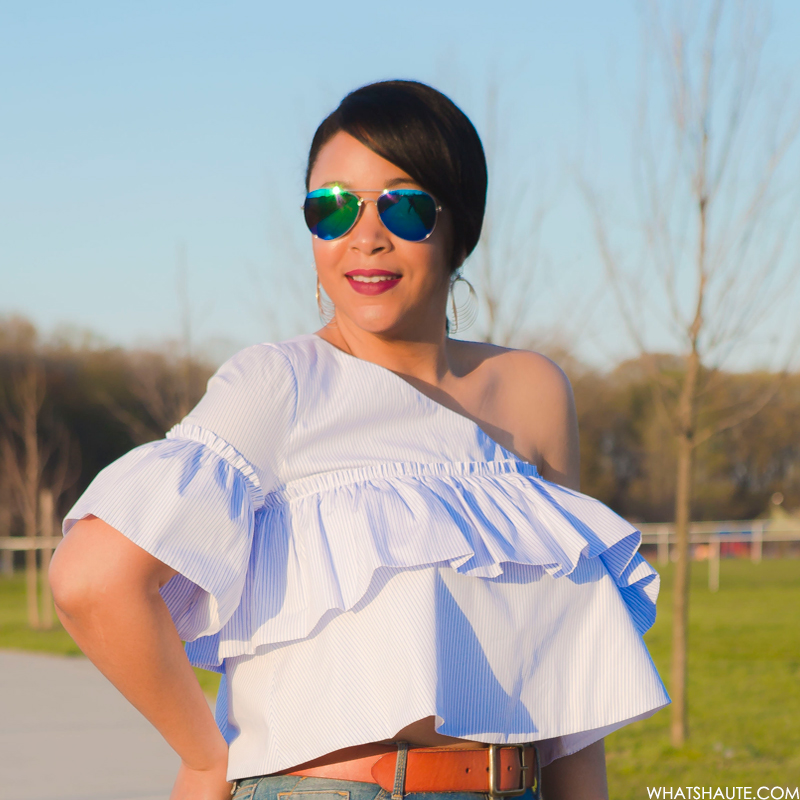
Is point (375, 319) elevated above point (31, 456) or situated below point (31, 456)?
above

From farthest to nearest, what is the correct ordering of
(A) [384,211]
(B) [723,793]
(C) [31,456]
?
(C) [31,456], (B) [723,793], (A) [384,211]

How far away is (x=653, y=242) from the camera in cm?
620

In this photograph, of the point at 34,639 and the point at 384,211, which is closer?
the point at 384,211

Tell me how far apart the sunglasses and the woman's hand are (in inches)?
31.2

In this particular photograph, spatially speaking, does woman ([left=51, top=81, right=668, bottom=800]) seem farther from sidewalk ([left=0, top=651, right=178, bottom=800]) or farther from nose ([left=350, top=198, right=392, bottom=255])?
sidewalk ([left=0, top=651, right=178, bottom=800])

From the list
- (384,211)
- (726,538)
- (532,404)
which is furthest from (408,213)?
(726,538)

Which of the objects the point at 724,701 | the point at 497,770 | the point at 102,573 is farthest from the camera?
the point at 724,701

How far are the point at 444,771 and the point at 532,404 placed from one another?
649 millimetres

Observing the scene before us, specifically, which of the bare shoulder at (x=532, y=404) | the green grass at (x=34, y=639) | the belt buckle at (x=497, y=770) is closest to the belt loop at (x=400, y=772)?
the belt buckle at (x=497, y=770)

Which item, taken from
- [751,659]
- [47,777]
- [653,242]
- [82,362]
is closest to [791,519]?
[82,362]

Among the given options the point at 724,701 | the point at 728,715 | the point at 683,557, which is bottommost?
the point at 724,701

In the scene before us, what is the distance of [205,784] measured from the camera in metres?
1.37

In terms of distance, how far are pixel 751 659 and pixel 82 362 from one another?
27.8 metres

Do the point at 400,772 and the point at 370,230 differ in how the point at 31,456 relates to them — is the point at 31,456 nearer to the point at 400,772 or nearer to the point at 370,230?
the point at 370,230
